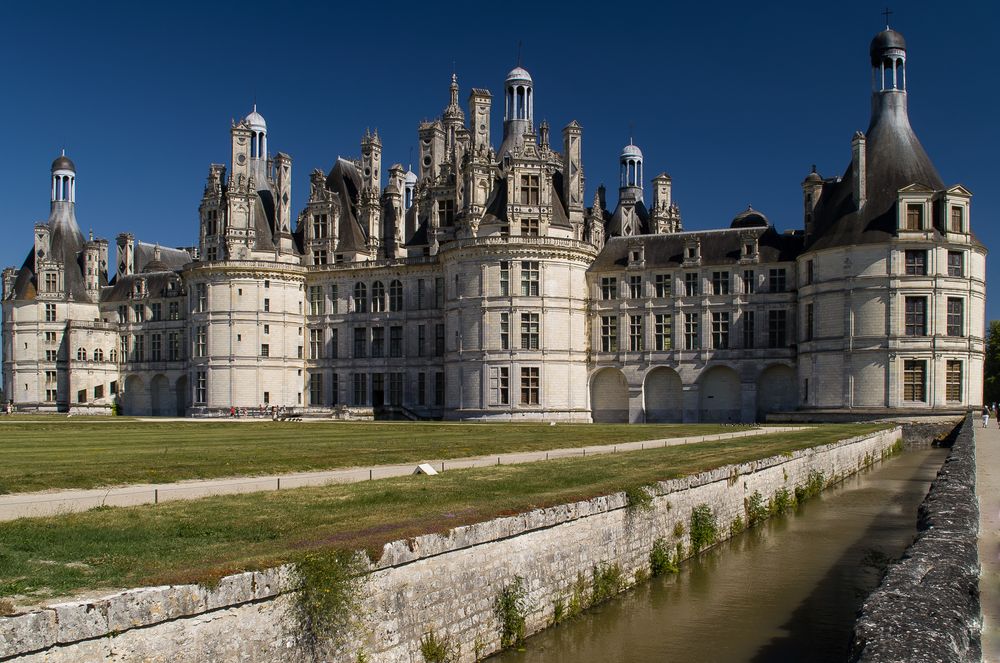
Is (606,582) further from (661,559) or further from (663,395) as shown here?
(663,395)

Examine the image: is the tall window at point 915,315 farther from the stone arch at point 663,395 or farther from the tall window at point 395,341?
the tall window at point 395,341

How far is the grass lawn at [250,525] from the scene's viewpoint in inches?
375

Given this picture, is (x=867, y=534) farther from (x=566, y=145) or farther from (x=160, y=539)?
(x=566, y=145)

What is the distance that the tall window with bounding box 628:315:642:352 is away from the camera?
5875 centimetres

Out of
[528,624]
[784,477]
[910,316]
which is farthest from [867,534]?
[910,316]

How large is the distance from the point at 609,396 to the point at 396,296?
1586 centimetres

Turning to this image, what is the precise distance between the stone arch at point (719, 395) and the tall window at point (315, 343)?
26.6 m

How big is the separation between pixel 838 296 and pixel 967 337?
689cm

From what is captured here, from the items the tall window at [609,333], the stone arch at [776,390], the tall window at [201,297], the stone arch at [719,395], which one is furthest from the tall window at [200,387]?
the stone arch at [776,390]

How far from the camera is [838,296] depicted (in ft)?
170

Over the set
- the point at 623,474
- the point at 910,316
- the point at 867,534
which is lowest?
the point at 867,534

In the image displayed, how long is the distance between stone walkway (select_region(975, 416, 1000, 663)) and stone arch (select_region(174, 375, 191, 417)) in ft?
195

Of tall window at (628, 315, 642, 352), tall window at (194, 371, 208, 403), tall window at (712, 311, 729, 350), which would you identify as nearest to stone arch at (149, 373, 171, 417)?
tall window at (194, 371, 208, 403)

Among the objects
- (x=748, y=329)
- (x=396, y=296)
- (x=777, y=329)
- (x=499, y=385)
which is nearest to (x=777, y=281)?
(x=777, y=329)
